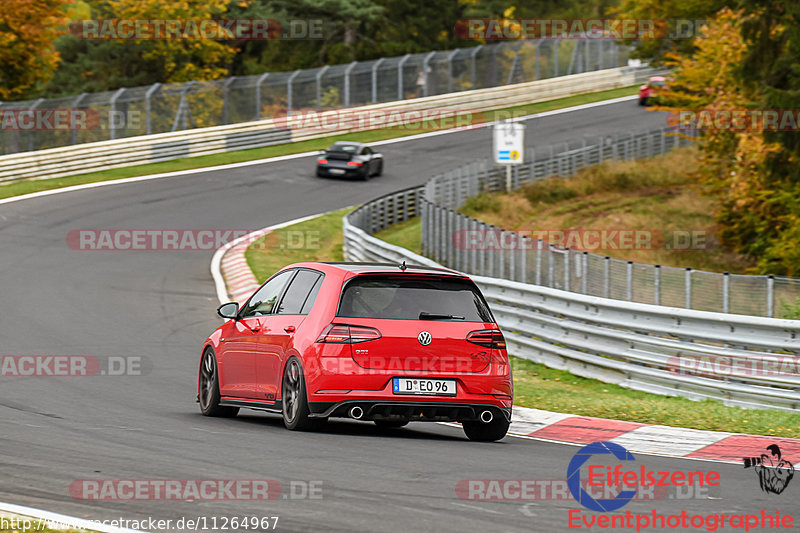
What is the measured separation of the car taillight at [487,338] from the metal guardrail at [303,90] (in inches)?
1194

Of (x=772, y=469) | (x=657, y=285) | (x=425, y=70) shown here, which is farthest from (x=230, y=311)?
(x=425, y=70)

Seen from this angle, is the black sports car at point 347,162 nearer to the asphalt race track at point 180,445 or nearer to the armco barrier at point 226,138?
the armco barrier at point 226,138

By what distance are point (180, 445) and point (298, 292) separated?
1.97 m

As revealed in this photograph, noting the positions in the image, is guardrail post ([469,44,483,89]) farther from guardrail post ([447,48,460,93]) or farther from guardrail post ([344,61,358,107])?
guardrail post ([344,61,358,107])

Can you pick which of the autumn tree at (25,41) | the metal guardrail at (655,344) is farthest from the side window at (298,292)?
the autumn tree at (25,41)

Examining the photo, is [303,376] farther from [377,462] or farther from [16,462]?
[16,462]

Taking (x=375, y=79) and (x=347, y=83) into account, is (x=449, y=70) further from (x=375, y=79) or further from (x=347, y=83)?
(x=347, y=83)

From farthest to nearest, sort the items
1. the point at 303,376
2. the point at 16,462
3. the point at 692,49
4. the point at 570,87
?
the point at 570,87 → the point at 692,49 → the point at 303,376 → the point at 16,462

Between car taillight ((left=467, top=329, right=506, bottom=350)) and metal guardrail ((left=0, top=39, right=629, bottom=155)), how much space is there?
30.3 m

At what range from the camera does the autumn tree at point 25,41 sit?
45.1m

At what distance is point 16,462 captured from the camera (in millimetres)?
7707

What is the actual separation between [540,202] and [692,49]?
1977 cm

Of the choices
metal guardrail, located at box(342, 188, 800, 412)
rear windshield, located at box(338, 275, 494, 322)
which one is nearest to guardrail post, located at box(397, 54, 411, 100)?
metal guardrail, located at box(342, 188, 800, 412)

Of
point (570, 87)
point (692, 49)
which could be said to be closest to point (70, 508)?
point (692, 49)
